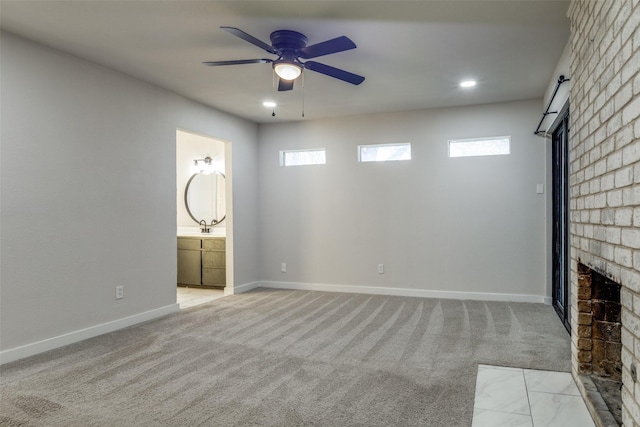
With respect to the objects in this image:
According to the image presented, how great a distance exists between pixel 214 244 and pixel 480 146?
3.92m

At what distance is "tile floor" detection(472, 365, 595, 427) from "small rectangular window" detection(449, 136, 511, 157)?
3096mm

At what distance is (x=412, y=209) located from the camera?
18.2 feet

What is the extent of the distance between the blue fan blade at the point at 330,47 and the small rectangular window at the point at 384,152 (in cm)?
290

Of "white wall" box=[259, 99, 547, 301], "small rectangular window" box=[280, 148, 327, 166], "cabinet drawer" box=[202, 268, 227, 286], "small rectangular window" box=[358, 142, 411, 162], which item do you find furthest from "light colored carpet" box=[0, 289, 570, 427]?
"small rectangular window" box=[280, 148, 327, 166]

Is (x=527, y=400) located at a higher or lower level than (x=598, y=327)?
lower

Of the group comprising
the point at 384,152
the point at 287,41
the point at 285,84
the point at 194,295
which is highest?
the point at 287,41

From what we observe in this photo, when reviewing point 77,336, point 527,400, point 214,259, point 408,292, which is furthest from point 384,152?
point 77,336

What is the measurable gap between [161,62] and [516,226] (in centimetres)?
438

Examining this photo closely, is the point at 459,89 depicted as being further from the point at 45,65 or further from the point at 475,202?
the point at 45,65

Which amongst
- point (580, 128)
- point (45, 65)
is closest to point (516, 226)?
point (580, 128)

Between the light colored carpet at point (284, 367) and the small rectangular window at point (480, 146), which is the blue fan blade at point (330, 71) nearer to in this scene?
the light colored carpet at point (284, 367)

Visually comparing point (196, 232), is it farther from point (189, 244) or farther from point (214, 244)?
point (214, 244)

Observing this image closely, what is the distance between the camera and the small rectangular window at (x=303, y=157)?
6105 millimetres

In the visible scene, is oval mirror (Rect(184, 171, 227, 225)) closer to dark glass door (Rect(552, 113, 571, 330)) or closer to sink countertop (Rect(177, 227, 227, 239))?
sink countertop (Rect(177, 227, 227, 239))
